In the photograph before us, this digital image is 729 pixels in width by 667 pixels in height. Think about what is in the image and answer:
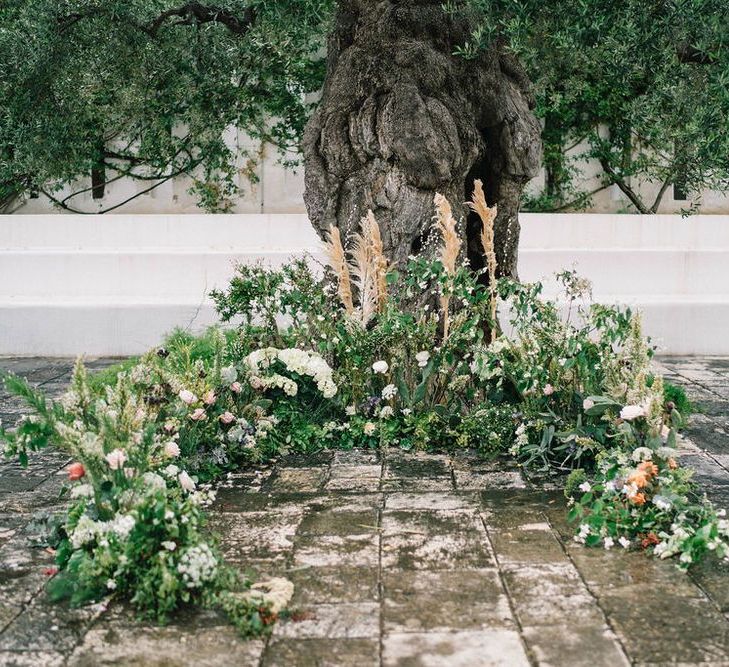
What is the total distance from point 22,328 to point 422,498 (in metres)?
7.37

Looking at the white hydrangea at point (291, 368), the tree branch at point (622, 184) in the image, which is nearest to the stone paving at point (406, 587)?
the white hydrangea at point (291, 368)

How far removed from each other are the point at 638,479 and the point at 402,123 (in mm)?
3457

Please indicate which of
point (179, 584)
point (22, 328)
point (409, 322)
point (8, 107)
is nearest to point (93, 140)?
point (22, 328)

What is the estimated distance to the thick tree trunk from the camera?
7215 mm

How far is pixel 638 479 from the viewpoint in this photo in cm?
457

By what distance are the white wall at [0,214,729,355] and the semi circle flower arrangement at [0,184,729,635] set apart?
3173 mm

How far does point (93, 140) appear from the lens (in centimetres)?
1147

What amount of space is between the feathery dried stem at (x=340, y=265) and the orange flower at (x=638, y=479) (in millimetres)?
2907

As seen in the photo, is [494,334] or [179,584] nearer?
[179,584]

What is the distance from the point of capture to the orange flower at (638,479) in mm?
4574

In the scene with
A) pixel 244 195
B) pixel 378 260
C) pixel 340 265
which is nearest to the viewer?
pixel 378 260

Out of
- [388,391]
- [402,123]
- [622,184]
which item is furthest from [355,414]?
[622,184]

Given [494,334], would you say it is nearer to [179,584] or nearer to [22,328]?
[179,584]

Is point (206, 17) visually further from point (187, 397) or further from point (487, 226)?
point (187, 397)
